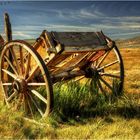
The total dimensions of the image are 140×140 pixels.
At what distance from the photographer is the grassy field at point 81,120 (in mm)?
8766

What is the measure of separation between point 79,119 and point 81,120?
63mm

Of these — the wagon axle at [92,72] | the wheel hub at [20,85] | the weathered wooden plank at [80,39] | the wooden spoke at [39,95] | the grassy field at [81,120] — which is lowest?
the grassy field at [81,120]

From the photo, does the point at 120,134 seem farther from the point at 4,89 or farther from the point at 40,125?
the point at 4,89

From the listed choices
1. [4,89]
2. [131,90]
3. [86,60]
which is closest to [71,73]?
[86,60]

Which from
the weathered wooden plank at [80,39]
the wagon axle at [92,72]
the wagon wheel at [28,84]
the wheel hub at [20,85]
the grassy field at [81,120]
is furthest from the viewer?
the wagon axle at [92,72]

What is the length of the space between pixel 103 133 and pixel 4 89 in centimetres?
296

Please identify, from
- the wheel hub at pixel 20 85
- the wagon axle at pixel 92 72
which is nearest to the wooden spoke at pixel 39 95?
the wheel hub at pixel 20 85

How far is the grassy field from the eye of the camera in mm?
8766

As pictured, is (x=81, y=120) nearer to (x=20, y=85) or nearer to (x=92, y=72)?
(x=20, y=85)

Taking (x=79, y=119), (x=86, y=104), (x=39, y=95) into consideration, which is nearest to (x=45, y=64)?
(x=39, y=95)

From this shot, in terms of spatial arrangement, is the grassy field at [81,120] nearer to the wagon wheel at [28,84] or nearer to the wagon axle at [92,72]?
the wagon wheel at [28,84]

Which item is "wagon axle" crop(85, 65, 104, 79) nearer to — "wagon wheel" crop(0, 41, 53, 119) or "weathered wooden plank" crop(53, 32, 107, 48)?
"weathered wooden plank" crop(53, 32, 107, 48)

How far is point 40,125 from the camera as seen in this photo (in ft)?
30.2

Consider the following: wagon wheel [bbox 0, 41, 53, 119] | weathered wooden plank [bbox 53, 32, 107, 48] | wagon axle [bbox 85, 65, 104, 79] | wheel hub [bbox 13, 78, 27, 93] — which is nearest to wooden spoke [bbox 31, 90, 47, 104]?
wagon wheel [bbox 0, 41, 53, 119]
